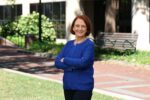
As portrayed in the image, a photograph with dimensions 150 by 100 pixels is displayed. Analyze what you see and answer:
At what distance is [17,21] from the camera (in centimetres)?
3369

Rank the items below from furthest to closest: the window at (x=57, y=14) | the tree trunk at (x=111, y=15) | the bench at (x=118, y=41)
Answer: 1. the window at (x=57, y=14)
2. the tree trunk at (x=111, y=15)
3. the bench at (x=118, y=41)

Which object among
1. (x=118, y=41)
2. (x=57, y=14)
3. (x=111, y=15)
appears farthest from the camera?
(x=57, y=14)

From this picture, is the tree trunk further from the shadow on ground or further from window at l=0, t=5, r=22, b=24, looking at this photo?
window at l=0, t=5, r=22, b=24

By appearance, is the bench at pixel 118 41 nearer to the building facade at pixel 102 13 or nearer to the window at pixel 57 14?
the building facade at pixel 102 13

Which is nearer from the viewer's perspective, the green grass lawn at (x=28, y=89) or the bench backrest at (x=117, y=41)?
the green grass lawn at (x=28, y=89)

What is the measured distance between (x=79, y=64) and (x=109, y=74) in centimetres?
1005

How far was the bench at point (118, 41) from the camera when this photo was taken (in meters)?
23.3

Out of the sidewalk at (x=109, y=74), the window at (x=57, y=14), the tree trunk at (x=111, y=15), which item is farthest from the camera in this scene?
the window at (x=57, y=14)

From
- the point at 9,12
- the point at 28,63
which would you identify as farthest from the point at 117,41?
the point at 9,12

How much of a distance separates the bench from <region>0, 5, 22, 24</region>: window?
13740 mm

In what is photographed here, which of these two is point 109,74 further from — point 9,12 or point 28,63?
point 9,12

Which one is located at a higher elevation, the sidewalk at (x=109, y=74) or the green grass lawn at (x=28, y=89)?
the green grass lawn at (x=28, y=89)

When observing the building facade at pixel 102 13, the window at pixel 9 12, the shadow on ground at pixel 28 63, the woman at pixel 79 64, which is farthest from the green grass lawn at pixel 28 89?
the window at pixel 9 12

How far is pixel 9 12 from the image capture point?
128ft
